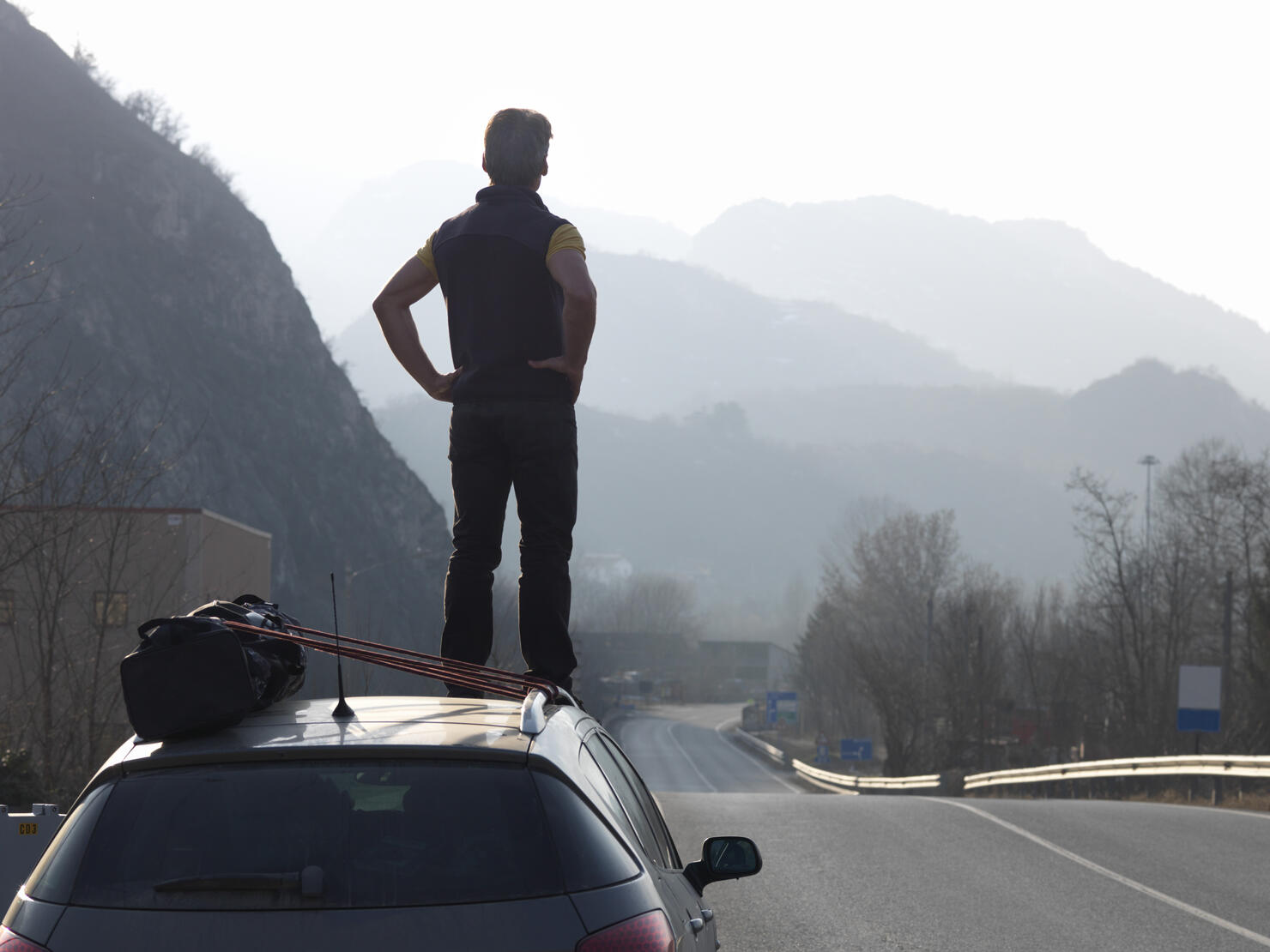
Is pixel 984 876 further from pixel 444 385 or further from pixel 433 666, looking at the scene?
pixel 433 666

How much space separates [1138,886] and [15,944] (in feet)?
29.7

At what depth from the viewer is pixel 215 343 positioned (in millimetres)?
69625

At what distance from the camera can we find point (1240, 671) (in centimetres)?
4156

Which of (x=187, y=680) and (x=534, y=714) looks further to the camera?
(x=534, y=714)

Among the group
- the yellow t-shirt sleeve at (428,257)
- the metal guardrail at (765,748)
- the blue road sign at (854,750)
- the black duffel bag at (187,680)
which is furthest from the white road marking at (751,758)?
the black duffel bag at (187,680)

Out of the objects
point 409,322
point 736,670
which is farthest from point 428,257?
point 736,670

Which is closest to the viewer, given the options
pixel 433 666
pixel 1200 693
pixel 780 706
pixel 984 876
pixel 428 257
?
pixel 433 666

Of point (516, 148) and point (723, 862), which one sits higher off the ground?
point (516, 148)

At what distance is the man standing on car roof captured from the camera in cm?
545

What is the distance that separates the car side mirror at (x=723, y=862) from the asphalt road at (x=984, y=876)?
3429mm

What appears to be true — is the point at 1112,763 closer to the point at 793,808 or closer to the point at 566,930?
the point at 793,808

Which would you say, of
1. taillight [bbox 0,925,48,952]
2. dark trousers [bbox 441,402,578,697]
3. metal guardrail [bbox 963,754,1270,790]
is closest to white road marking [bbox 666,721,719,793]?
metal guardrail [bbox 963,754,1270,790]

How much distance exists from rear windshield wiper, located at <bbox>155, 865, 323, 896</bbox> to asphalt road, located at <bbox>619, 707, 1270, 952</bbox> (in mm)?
5159

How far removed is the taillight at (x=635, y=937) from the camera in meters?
2.54
